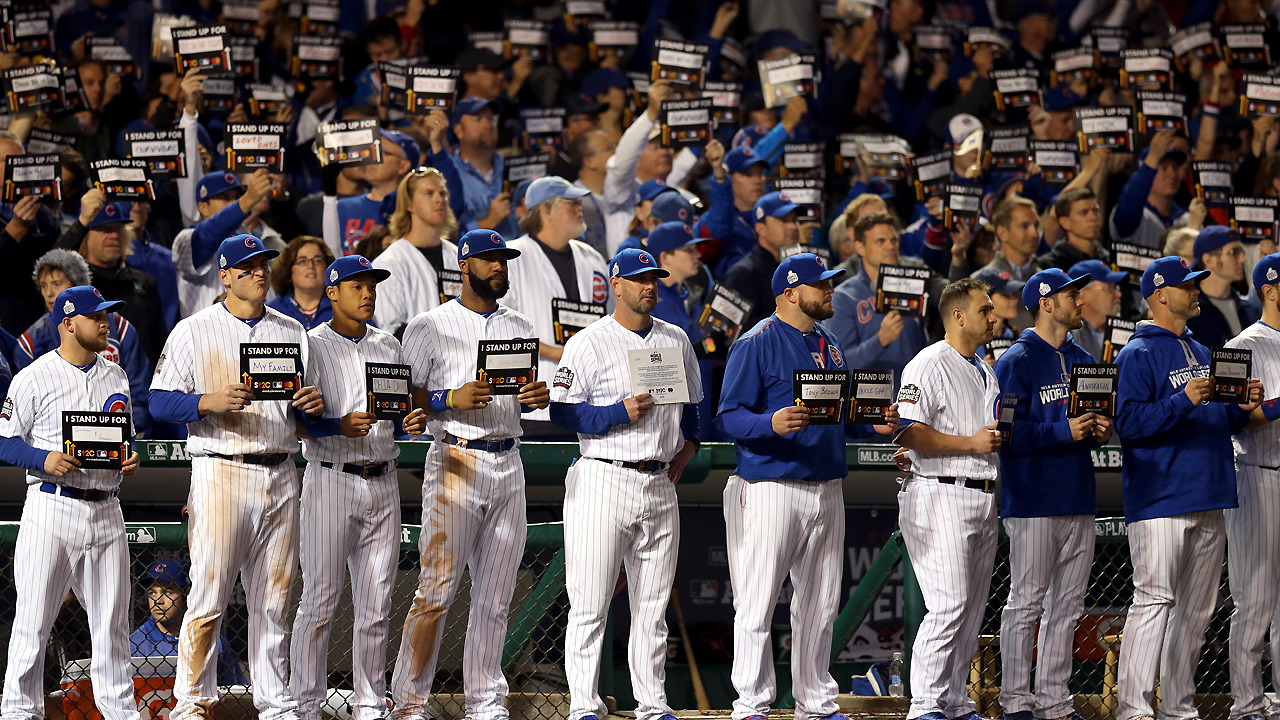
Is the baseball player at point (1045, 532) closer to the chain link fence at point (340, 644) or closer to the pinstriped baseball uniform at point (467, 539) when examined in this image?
the chain link fence at point (340, 644)

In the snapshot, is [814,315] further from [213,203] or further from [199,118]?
[199,118]

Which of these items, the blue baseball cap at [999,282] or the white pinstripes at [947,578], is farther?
the blue baseball cap at [999,282]

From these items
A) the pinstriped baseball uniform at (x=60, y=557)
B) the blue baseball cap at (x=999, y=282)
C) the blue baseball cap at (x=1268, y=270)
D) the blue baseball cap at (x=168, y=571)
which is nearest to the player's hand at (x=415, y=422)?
the pinstriped baseball uniform at (x=60, y=557)

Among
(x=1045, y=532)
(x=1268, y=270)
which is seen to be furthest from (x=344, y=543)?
(x=1268, y=270)

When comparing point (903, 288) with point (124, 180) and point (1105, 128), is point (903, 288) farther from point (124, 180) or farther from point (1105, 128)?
point (124, 180)

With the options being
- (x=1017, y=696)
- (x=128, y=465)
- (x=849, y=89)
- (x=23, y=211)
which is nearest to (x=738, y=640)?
(x=1017, y=696)

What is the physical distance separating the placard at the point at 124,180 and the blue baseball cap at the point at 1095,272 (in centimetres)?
537

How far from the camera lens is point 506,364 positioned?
680 centimetres

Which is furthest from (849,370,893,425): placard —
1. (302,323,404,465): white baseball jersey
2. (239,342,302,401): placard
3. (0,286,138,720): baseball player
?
(0,286,138,720): baseball player

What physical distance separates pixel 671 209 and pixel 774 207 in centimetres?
69

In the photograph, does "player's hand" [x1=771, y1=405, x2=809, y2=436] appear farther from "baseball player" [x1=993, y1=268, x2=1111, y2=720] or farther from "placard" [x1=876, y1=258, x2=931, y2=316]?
"placard" [x1=876, y1=258, x2=931, y2=316]

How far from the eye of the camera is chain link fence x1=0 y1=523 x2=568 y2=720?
7340 millimetres

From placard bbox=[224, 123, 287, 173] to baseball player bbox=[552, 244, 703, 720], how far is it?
313 cm

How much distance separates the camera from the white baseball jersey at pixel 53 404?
6.85m
